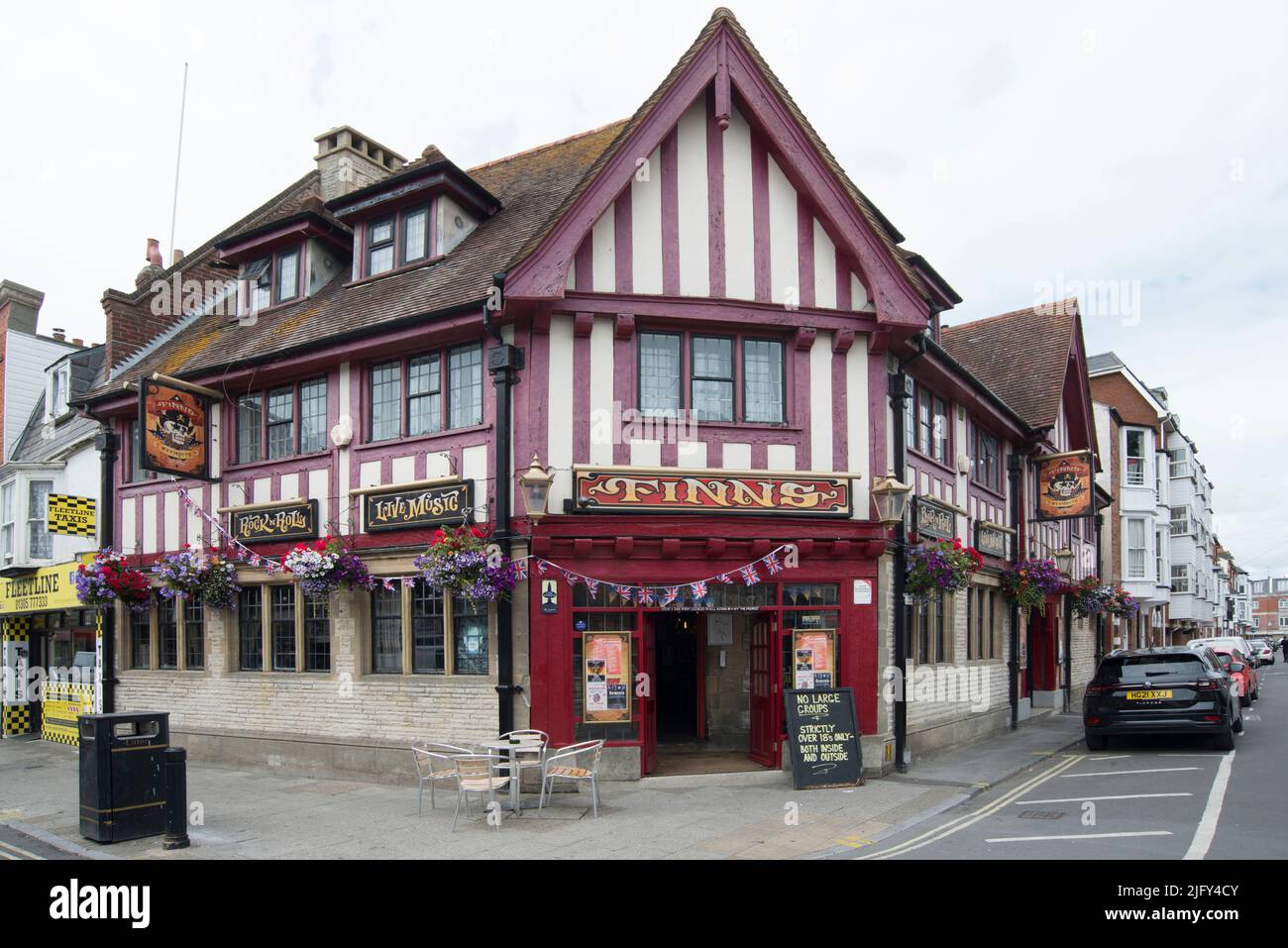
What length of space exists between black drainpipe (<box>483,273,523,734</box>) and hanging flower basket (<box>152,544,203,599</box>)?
5.61 metres

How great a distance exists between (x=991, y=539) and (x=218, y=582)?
14.1 m

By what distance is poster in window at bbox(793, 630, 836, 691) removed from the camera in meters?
13.6

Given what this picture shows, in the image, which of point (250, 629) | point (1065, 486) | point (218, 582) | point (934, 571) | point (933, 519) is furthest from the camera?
point (1065, 486)

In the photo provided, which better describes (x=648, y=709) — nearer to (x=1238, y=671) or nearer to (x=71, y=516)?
(x=71, y=516)

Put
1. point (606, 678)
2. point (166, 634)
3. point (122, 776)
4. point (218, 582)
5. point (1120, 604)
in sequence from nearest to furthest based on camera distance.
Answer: point (122, 776)
point (606, 678)
point (218, 582)
point (166, 634)
point (1120, 604)

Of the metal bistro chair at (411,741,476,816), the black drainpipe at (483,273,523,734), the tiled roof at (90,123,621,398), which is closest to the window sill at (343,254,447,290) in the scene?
the tiled roof at (90,123,621,398)

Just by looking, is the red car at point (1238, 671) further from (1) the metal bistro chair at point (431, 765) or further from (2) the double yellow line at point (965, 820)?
(1) the metal bistro chair at point (431, 765)

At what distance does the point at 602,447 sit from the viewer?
13.2 m

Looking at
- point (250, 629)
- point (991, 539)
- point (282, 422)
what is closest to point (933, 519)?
point (991, 539)

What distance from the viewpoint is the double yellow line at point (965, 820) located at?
9453 millimetres

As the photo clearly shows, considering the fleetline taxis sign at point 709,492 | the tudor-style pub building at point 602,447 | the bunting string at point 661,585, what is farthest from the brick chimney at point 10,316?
the fleetline taxis sign at point 709,492

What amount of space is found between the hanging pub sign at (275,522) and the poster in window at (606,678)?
499 cm

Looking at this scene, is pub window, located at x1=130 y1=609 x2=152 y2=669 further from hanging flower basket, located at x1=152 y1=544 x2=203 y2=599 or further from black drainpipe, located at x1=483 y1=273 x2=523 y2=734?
black drainpipe, located at x1=483 y1=273 x2=523 y2=734

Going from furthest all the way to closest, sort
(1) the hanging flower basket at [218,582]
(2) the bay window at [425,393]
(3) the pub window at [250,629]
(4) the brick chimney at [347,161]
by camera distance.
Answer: (4) the brick chimney at [347,161] < (3) the pub window at [250,629] < (1) the hanging flower basket at [218,582] < (2) the bay window at [425,393]
